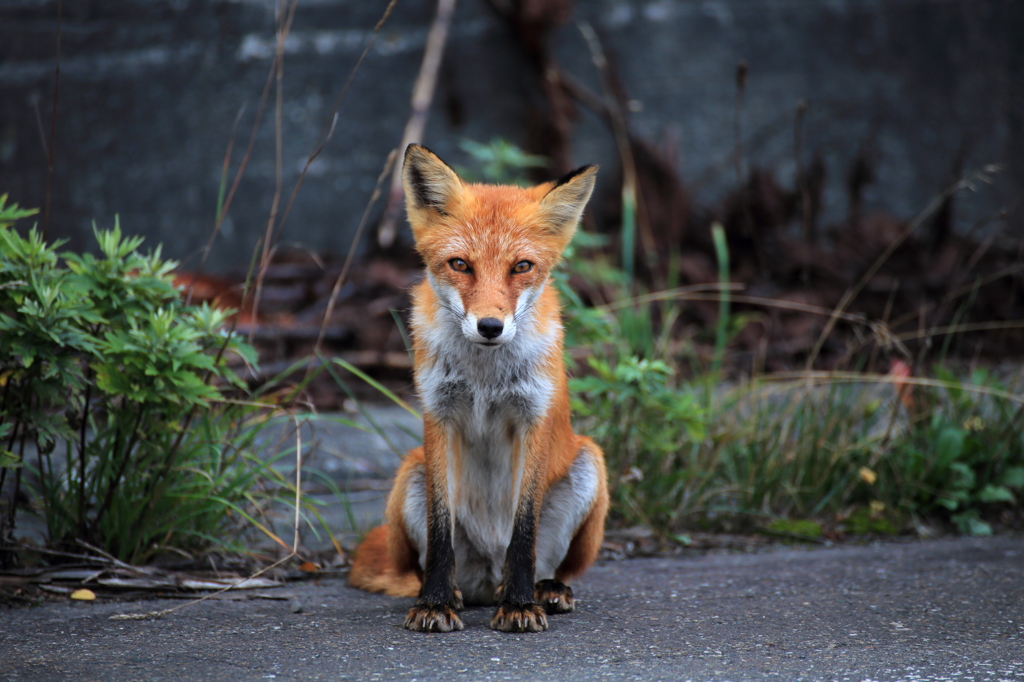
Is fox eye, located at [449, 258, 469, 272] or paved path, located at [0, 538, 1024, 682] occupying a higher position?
fox eye, located at [449, 258, 469, 272]

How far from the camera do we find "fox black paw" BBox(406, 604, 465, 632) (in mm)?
2660

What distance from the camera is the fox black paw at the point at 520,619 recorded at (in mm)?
2666

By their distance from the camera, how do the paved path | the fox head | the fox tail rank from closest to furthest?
the paved path
the fox head
the fox tail

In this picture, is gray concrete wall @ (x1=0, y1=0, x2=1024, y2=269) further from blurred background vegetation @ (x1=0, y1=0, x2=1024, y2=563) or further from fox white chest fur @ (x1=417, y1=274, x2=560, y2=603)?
fox white chest fur @ (x1=417, y1=274, x2=560, y2=603)

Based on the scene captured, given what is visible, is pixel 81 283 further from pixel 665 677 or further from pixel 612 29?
pixel 612 29

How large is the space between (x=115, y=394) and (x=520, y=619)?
1602mm

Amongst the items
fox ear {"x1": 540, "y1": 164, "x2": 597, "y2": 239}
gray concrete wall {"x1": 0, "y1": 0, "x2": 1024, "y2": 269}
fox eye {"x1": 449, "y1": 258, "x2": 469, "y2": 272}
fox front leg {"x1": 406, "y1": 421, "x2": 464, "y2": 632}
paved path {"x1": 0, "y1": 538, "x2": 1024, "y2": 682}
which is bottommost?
paved path {"x1": 0, "y1": 538, "x2": 1024, "y2": 682}

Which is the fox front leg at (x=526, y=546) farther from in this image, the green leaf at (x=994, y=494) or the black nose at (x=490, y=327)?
the green leaf at (x=994, y=494)

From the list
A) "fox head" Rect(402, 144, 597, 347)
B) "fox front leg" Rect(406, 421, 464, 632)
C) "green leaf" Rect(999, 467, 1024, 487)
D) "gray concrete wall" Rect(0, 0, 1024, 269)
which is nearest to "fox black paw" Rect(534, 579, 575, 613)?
"fox front leg" Rect(406, 421, 464, 632)

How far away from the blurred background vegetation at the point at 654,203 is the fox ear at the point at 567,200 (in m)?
0.96

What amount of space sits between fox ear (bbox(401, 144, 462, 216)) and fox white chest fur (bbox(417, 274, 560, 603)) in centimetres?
31

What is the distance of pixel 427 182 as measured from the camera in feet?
9.46

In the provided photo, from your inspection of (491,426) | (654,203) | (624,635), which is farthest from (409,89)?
(624,635)

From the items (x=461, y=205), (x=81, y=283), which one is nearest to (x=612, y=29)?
(x=461, y=205)
